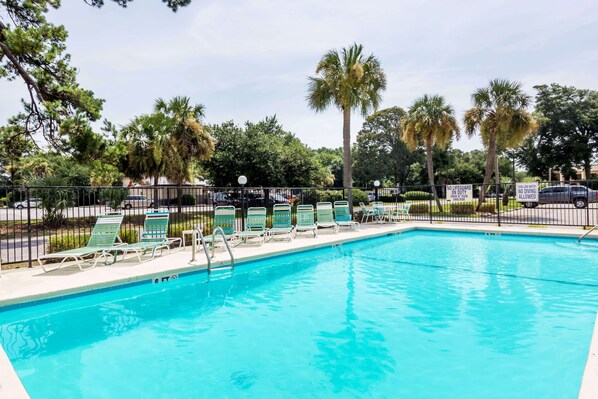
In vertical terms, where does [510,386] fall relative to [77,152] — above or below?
below

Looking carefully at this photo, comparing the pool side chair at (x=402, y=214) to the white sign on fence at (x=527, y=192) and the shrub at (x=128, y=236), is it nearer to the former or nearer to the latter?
the white sign on fence at (x=527, y=192)

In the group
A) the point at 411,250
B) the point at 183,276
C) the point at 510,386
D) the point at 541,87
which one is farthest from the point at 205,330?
the point at 541,87

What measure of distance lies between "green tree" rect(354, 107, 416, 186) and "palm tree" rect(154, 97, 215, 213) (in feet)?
107

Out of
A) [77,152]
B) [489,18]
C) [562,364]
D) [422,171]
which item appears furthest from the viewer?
[422,171]

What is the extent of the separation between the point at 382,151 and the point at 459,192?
34247 millimetres

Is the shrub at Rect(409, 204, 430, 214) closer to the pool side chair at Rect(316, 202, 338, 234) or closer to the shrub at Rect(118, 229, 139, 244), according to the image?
the pool side chair at Rect(316, 202, 338, 234)

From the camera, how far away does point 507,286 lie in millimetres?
6246

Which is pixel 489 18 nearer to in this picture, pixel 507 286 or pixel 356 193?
pixel 507 286

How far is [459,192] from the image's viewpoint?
49.7ft

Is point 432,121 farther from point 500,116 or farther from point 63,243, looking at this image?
point 63,243

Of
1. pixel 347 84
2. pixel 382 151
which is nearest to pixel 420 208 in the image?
pixel 347 84

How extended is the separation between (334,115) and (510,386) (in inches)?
589

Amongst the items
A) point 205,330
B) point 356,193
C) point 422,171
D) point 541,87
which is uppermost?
point 541,87

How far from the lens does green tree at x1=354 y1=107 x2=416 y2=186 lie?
47.7 metres
